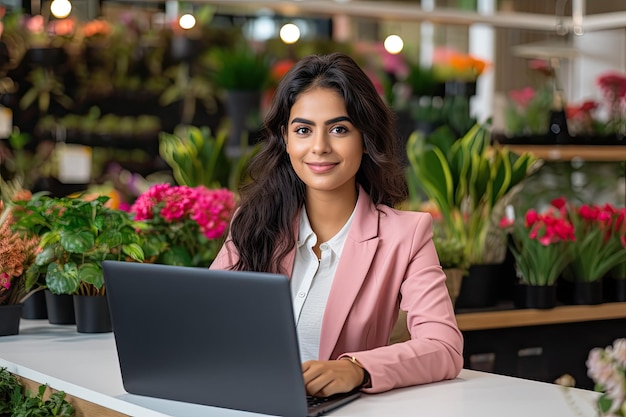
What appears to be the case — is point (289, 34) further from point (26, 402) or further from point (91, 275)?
point (26, 402)

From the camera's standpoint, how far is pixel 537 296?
13.0 feet

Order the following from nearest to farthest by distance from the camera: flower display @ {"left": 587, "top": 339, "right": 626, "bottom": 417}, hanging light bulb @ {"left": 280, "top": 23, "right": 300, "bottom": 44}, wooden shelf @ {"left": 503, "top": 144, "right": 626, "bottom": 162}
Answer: flower display @ {"left": 587, "top": 339, "right": 626, "bottom": 417} → wooden shelf @ {"left": 503, "top": 144, "right": 626, "bottom": 162} → hanging light bulb @ {"left": 280, "top": 23, "right": 300, "bottom": 44}

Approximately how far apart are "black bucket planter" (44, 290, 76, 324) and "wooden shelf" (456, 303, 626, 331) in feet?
4.55

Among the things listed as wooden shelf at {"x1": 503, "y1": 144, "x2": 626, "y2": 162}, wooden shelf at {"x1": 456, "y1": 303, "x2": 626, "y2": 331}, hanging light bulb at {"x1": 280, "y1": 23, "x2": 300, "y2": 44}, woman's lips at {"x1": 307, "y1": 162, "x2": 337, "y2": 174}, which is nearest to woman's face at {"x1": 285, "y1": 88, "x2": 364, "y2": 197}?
woman's lips at {"x1": 307, "y1": 162, "x2": 337, "y2": 174}

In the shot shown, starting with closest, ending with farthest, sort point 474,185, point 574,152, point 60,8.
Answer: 1. point 474,185
2. point 574,152
3. point 60,8

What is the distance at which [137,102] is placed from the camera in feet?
19.0

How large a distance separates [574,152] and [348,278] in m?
3.05

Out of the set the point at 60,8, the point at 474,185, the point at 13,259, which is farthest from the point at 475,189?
the point at 60,8

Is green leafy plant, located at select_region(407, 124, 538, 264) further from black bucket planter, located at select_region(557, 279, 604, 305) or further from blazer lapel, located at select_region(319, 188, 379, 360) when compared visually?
blazer lapel, located at select_region(319, 188, 379, 360)

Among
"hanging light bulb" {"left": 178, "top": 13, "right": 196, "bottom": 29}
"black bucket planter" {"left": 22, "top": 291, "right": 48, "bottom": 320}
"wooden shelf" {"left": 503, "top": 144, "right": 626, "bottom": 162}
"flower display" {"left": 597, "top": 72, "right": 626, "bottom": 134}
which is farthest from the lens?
"hanging light bulb" {"left": 178, "top": 13, "right": 196, "bottom": 29}

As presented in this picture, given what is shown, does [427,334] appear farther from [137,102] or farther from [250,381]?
[137,102]

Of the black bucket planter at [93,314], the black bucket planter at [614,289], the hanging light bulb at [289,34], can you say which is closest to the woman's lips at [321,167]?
the black bucket planter at [93,314]

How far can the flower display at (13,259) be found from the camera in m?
2.84

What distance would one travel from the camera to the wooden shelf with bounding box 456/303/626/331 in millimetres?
3844
